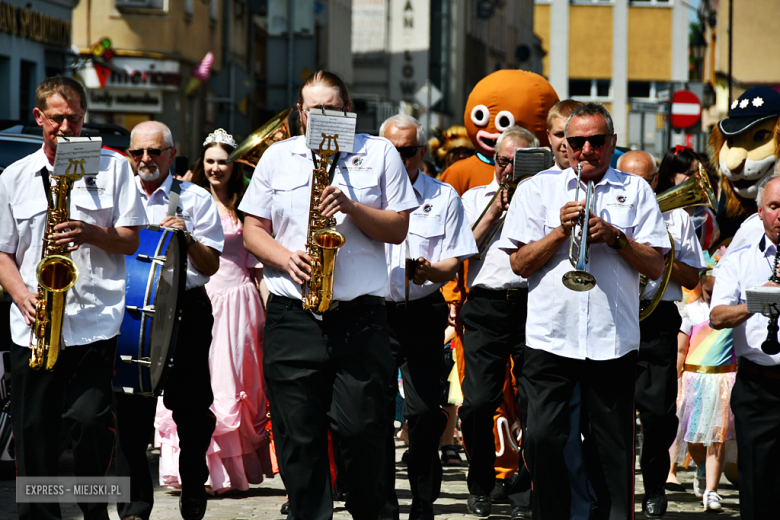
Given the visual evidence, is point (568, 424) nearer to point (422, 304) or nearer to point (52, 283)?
point (422, 304)

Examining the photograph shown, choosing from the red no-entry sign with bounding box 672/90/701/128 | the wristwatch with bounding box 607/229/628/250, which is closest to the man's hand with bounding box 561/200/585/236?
the wristwatch with bounding box 607/229/628/250

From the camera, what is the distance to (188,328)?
21.8 feet

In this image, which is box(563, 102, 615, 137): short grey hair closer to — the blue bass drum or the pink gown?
the blue bass drum

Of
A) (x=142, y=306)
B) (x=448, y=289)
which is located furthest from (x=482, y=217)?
(x=142, y=306)

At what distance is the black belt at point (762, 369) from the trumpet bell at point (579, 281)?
0.90 m

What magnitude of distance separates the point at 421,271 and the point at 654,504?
6.50 feet

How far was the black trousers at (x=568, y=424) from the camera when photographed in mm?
5516

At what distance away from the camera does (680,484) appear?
27.9ft

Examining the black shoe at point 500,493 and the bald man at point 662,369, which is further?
the black shoe at point 500,493

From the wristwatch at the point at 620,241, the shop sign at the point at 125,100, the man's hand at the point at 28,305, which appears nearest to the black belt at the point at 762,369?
the wristwatch at the point at 620,241

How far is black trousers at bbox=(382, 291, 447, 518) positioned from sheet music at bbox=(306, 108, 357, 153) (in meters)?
1.81

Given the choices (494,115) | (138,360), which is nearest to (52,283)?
(138,360)

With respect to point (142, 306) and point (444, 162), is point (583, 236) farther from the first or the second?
point (444, 162)

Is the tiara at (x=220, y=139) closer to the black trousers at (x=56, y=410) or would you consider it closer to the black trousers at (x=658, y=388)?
the black trousers at (x=56, y=410)
